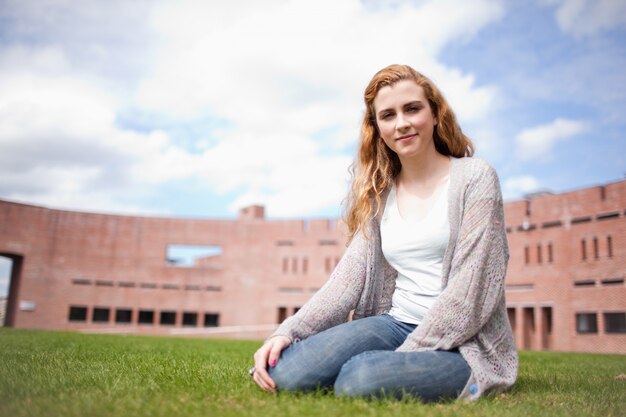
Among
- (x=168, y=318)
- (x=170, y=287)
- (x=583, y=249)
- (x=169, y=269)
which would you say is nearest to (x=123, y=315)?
(x=168, y=318)

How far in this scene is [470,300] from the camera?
261 centimetres

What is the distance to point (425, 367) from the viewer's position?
2561 millimetres

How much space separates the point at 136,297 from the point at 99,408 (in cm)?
3080

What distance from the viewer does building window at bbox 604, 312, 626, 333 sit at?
2147cm

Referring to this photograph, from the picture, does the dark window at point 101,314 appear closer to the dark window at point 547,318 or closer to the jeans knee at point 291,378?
the dark window at point 547,318

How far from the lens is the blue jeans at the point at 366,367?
252 cm

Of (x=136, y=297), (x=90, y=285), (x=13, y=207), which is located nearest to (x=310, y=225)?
(x=136, y=297)

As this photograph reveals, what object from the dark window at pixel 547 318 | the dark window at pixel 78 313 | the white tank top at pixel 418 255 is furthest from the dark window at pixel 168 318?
the white tank top at pixel 418 255

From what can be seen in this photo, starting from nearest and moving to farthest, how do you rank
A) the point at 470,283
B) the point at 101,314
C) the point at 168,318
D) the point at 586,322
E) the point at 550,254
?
the point at 470,283 → the point at 586,322 → the point at 550,254 → the point at 101,314 → the point at 168,318

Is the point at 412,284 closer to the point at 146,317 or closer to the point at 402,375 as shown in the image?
the point at 402,375

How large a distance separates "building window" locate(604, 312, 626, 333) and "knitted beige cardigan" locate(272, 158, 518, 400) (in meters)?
21.9

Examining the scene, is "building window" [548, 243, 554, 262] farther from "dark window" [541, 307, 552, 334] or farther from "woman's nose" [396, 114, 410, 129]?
"woman's nose" [396, 114, 410, 129]

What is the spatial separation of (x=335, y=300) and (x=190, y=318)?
3051 cm

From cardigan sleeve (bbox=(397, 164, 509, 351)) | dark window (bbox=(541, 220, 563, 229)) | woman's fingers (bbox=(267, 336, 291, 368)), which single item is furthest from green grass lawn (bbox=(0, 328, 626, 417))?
dark window (bbox=(541, 220, 563, 229))
